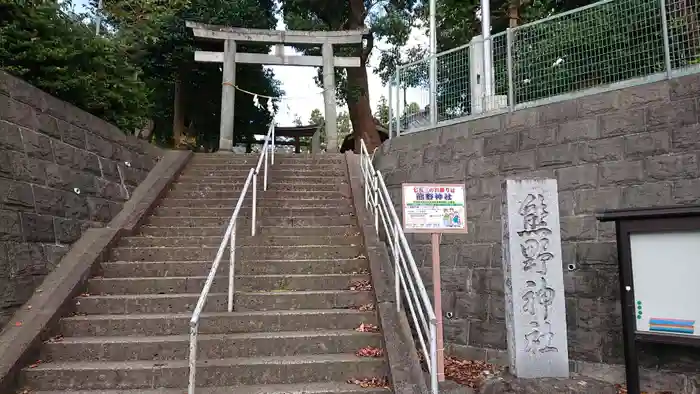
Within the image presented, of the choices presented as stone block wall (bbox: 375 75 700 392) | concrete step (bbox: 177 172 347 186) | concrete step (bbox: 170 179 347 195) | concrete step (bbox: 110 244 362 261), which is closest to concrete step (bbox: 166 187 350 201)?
concrete step (bbox: 170 179 347 195)

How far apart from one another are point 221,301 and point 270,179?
4.03 m

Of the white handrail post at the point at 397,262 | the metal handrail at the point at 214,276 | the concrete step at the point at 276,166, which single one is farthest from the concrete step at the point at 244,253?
the concrete step at the point at 276,166

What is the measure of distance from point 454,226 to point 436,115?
10.3 ft

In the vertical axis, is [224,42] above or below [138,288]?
above

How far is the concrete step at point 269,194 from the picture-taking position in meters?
7.74

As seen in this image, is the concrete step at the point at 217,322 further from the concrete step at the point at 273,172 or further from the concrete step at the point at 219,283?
the concrete step at the point at 273,172

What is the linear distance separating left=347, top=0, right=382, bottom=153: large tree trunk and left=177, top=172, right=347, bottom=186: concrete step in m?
7.91

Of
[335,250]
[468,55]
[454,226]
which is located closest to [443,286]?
[335,250]

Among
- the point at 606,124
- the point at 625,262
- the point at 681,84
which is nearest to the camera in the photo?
the point at 625,262

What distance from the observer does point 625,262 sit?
3.81 meters

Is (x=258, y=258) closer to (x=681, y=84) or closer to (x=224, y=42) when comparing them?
(x=681, y=84)

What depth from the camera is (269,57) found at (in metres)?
13.8

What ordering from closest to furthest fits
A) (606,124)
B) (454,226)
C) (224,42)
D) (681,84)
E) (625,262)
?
(625,262) → (454,226) → (681,84) → (606,124) → (224,42)

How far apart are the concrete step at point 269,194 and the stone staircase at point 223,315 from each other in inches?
19.1
